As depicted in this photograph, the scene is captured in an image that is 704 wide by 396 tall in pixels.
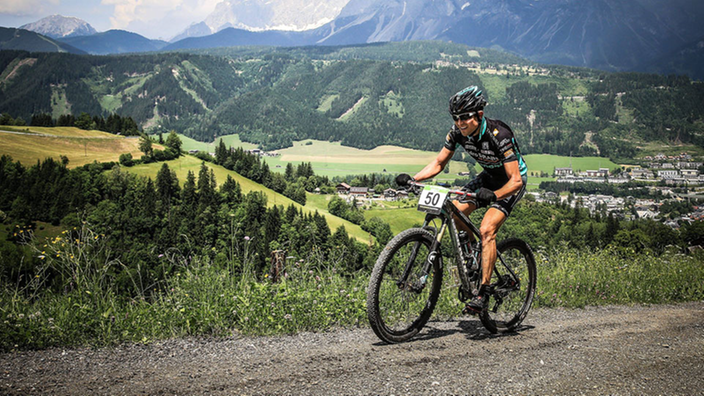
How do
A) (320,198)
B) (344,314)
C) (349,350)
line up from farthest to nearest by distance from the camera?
1. (320,198)
2. (344,314)
3. (349,350)

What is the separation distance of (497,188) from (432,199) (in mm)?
1257

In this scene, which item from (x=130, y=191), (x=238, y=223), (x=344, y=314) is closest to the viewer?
(x=344, y=314)

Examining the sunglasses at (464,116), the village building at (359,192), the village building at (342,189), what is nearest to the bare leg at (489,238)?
the sunglasses at (464,116)

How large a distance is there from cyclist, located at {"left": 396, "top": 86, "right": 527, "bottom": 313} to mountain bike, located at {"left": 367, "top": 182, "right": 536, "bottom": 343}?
0.14 m

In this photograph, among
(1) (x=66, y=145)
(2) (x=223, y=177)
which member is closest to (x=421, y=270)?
(2) (x=223, y=177)

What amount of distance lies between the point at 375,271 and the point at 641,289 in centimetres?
658

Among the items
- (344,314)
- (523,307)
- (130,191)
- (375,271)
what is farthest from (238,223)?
(130,191)

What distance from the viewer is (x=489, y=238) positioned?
230 inches

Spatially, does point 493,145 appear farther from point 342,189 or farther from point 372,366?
point 342,189

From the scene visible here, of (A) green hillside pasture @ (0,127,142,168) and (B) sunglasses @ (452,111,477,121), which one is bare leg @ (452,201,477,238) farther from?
(A) green hillside pasture @ (0,127,142,168)

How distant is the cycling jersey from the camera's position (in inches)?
226

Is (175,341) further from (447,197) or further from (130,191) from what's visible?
(130,191)

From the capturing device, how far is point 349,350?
16.2 feet

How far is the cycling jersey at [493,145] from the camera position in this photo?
5.75 m
